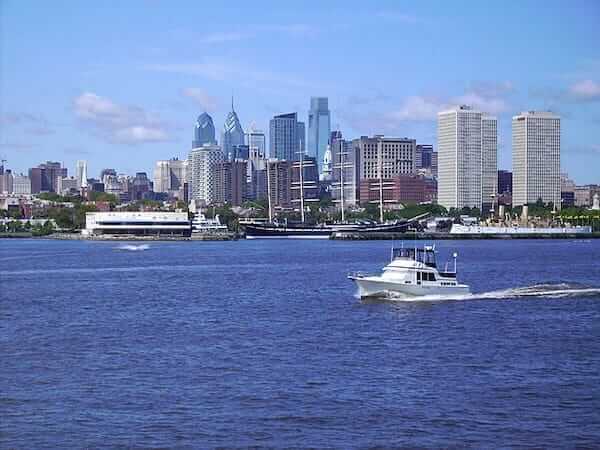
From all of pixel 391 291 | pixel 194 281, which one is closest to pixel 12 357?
pixel 391 291

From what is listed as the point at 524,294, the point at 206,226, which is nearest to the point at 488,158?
the point at 206,226

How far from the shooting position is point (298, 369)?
20156 mm

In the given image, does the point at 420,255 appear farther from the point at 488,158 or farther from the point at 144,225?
the point at 488,158

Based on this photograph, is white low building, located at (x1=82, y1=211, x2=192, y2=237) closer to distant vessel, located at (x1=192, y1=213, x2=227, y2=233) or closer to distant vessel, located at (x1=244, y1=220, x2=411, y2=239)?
distant vessel, located at (x1=192, y1=213, x2=227, y2=233)

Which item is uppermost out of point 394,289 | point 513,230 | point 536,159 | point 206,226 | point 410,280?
point 536,159

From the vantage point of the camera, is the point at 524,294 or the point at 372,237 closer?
the point at 524,294

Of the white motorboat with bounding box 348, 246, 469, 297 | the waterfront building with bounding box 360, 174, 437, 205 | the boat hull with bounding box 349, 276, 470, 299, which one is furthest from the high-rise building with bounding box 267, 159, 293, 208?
the boat hull with bounding box 349, 276, 470, 299

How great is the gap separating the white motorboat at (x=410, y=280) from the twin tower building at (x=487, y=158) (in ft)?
482

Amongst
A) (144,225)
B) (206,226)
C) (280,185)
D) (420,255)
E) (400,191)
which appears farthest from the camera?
(280,185)

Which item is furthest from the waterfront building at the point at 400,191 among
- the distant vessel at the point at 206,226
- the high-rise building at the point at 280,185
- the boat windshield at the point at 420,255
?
the boat windshield at the point at 420,255

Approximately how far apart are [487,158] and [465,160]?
5.61 meters

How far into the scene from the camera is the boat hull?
33.1m

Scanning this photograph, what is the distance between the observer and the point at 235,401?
Answer: 1733 centimetres

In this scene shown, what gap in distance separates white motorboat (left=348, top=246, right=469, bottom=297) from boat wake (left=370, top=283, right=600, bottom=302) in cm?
17
